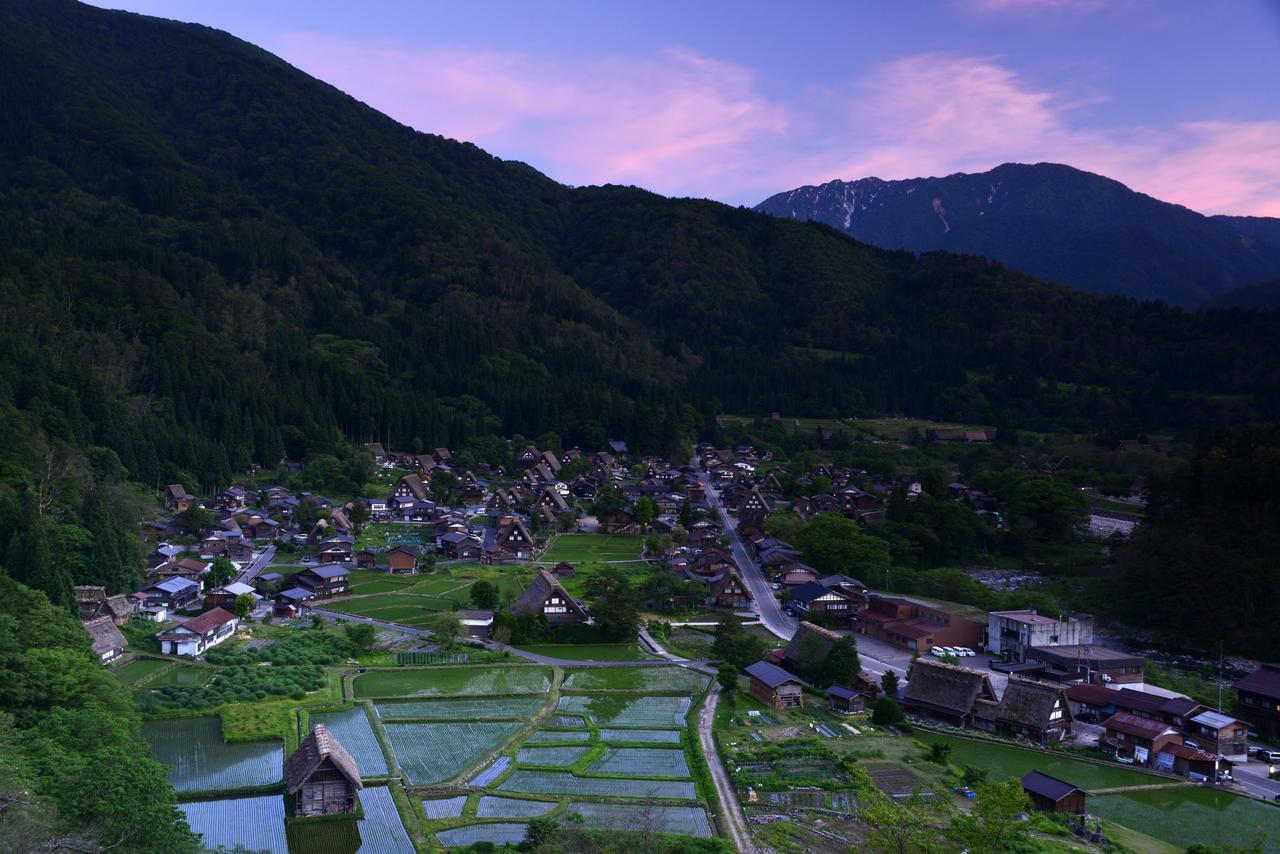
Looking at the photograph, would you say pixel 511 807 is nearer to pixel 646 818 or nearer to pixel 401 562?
pixel 646 818

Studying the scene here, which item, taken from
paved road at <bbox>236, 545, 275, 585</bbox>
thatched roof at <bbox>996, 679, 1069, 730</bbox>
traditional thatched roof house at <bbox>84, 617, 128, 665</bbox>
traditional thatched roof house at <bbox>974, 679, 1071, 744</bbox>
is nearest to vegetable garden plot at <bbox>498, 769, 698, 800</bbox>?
traditional thatched roof house at <bbox>974, 679, 1071, 744</bbox>

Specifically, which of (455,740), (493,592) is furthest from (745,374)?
(455,740)

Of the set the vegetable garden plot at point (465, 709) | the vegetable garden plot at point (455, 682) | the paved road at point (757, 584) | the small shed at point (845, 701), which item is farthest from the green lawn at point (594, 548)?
the small shed at point (845, 701)

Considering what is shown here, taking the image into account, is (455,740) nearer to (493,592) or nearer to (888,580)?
(493,592)

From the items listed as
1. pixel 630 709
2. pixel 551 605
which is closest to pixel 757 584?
pixel 551 605

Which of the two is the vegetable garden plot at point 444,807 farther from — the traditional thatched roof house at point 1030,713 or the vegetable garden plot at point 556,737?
the traditional thatched roof house at point 1030,713

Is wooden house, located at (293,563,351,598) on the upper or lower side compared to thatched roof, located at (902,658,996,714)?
lower

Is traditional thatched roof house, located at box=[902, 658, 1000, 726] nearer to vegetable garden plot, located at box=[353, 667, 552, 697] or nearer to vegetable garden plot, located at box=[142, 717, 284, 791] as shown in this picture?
vegetable garden plot, located at box=[353, 667, 552, 697]
